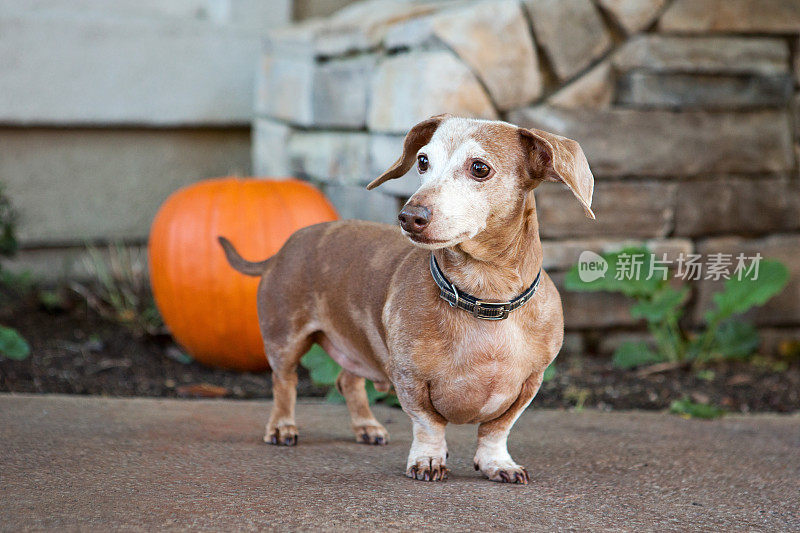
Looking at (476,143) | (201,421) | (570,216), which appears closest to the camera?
(476,143)

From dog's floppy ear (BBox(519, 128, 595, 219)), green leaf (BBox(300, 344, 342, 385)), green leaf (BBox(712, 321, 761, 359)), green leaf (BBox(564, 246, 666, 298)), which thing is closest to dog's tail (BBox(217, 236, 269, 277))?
green leaf (BBox(300, 344, 342, 385))

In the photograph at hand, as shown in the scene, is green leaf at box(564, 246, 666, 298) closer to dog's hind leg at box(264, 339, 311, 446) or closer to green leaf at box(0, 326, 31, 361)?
dog's hind leg at box(264, 339, 311, 446)

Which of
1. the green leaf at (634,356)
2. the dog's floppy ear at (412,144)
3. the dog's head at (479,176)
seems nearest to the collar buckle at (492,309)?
the dog's head at (479,176)

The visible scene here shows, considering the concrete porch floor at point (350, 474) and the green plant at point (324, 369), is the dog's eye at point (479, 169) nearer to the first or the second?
the concrete porch floor at point (350, 474)

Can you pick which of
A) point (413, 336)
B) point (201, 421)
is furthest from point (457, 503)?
point (201, 421)

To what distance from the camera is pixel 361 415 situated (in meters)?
2.74

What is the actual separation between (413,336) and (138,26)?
351 cm

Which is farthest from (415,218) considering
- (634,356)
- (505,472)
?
(634,356)

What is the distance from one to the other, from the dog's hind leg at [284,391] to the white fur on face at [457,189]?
0.81m

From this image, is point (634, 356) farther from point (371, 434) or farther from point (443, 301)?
point (443, 301)

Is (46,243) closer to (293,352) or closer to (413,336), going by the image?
(293,352)

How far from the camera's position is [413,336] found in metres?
2.16

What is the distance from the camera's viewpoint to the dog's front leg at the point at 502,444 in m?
2.27

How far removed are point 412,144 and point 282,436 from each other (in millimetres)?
994
